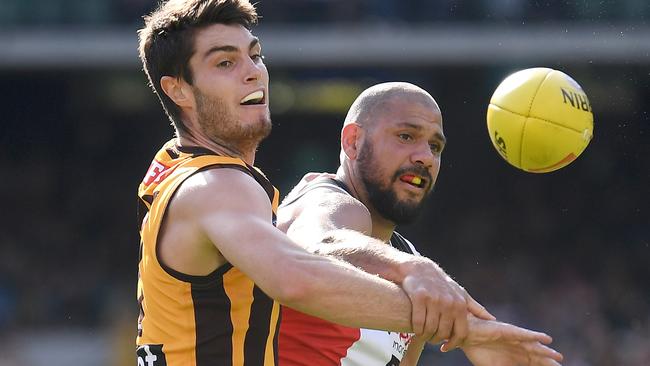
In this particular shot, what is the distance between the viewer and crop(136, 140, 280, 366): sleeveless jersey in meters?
4.03

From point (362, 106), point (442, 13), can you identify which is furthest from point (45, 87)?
→ point (362, 106)

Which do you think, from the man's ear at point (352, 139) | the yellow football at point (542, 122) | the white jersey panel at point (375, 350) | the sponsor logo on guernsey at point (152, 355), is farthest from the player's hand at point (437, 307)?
the yellow football at point (542, 122)

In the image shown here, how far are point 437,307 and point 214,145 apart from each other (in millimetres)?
1176

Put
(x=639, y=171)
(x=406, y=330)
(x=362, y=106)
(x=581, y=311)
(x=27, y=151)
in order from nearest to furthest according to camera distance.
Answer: (x=406, y=330) < (x=362, y=106) < (x=581, y=311) < (x=639, y=171) < (x=27, y=151)

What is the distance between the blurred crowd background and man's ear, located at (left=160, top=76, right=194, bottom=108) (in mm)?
10568

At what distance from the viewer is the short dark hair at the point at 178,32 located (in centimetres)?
444

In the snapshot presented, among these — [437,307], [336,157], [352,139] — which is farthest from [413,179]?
[336,157]

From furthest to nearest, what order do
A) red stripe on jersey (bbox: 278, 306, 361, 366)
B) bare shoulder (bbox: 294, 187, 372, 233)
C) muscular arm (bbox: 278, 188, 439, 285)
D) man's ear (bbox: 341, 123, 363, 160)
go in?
Answer: man's ear (bbox: 341, 123, 363, 160) < red stripe on jersey (bbox: 278, 306, 361, 366) < bare shoulder (bbox: 294, 187, 372, 233) < muscular arm (bbox: 278, 188, 439, 285)

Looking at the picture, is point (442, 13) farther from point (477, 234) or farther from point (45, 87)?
point (45, 87)

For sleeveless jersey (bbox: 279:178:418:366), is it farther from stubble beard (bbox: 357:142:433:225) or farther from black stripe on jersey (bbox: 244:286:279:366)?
black stripe on jersey (bbox: 244:286:279:366)

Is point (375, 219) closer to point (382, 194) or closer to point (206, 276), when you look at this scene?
point (382, 194)

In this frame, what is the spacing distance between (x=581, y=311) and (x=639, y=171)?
3.59 meters

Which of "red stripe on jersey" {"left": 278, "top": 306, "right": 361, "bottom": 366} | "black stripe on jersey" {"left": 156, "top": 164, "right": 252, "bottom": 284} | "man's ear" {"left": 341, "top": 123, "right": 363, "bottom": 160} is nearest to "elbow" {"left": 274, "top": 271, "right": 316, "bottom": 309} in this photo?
"black stripe on jersey" {"left": 156, "top": 164, "right": 252, "bottom": 284}

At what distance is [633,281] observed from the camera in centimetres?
1666
